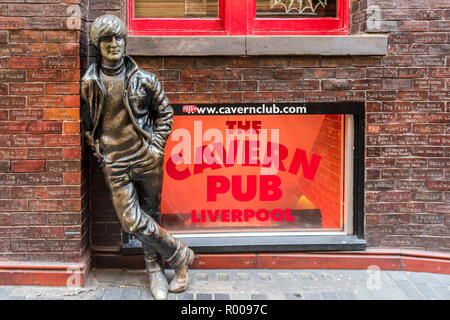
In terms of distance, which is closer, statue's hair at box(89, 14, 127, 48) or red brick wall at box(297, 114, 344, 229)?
statue's hair at box(89, 14, 127, 48)

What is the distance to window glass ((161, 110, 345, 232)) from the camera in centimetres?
559

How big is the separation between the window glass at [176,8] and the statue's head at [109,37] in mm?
1225

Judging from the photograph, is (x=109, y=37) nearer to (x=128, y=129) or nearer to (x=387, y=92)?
(x=128, y=129)

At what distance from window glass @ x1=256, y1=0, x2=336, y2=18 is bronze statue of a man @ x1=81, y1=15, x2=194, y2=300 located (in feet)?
5.84

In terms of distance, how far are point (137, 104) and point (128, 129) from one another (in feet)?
0.79

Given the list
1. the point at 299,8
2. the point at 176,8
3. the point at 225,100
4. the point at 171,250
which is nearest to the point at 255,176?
the point at 225,100

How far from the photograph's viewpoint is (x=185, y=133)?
18.2 ft

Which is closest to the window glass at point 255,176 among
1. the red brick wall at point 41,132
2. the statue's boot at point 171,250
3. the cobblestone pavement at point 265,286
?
the cobblestone pavement at point 265,286

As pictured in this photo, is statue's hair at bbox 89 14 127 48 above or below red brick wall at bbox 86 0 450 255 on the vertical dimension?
above

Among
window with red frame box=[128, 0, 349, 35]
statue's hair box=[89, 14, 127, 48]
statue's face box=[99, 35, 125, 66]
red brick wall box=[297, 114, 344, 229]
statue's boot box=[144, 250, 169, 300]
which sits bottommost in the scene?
statue's boot box=[144, 250, 169, 300]

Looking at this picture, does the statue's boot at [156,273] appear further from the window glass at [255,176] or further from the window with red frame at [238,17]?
the window with red frame at [238,17]

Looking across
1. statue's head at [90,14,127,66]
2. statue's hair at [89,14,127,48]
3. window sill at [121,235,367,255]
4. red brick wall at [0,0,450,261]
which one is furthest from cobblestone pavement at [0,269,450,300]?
statue's hair at [89,14,127,48]

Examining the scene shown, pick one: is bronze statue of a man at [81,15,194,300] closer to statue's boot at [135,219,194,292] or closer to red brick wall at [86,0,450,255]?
statue's boot at [135,219,194,292]

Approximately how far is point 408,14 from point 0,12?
4.11m
